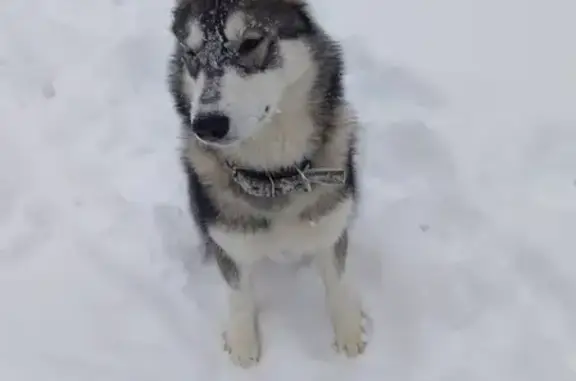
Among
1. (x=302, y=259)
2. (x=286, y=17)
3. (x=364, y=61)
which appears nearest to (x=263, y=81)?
(x=286, y=17)

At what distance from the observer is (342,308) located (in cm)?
245

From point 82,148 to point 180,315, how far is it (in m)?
0.81

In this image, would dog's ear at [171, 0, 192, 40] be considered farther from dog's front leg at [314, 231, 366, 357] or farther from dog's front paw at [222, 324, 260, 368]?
dog's front paw at [222, 324, 260, 368]

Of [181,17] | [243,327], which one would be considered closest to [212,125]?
[181,17]

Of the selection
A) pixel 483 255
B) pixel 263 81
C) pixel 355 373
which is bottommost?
pixel 355 373

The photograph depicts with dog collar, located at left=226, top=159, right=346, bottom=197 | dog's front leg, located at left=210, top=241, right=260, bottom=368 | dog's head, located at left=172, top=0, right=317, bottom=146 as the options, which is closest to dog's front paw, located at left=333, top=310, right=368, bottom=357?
dog's front leg, located at left=210, top=241, right=260, bottom=368

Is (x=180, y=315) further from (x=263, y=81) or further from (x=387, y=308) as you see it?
(x=263, y=81)

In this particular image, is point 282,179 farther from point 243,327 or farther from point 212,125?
point 243,327

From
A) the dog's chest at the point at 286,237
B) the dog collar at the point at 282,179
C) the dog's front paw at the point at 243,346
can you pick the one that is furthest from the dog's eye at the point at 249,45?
the dog's front paw at the point at 243,346

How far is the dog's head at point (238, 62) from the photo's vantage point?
1.77 m

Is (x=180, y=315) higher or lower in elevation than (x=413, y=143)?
lower

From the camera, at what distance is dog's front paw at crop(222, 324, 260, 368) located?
2.45 m

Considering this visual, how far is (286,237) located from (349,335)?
0.46 meters

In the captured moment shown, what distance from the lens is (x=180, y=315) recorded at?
258 cm
